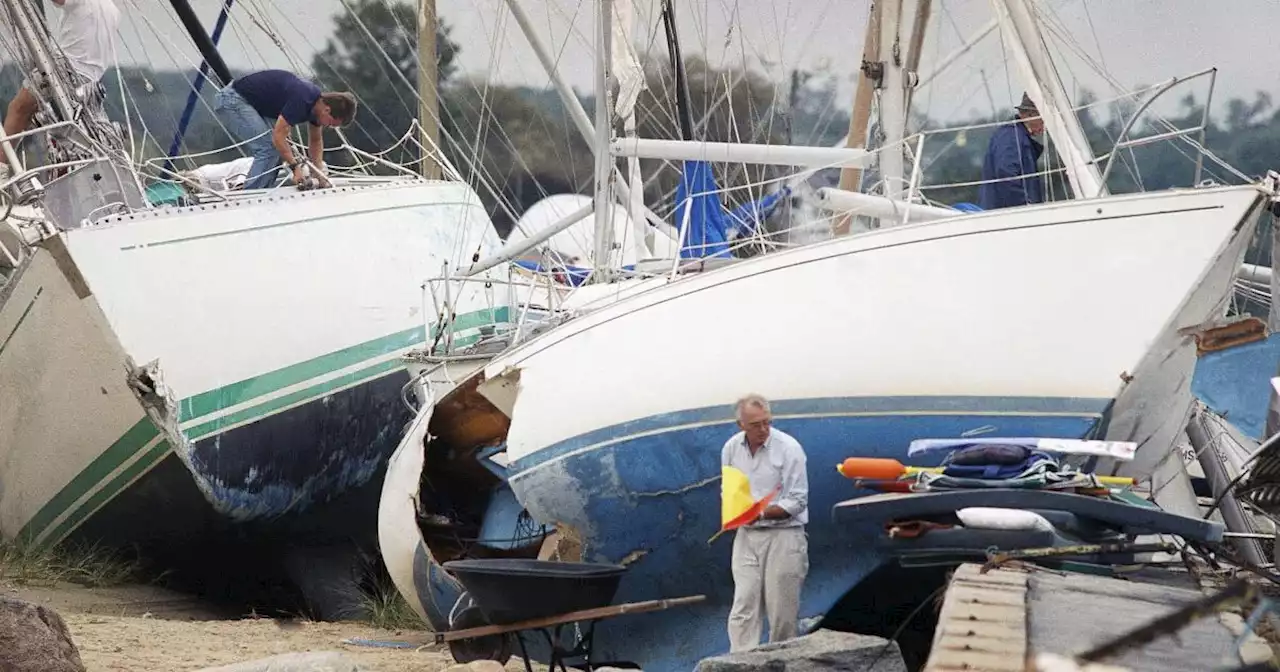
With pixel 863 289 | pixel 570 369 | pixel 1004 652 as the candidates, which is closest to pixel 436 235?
pixel 570 369

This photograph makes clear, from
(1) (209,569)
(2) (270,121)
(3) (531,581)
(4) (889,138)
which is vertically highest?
(2) (270,121)

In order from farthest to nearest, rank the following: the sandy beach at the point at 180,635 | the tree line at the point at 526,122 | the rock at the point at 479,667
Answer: the tree line at the point at 526,122
the sandy beach at the point at 180,635
the rock at the point at 479,667

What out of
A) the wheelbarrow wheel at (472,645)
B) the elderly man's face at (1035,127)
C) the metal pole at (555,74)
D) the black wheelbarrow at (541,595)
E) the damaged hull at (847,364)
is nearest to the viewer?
the black wheelbarrow at (541,595)

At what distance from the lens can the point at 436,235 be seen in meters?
15.7

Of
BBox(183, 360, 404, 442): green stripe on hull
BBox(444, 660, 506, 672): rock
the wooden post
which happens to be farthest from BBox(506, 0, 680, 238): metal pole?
BBox(444, 660, 506, 672): rock

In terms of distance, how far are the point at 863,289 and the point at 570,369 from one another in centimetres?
182

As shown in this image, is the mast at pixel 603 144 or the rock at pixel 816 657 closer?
the rock at pixel 816 657

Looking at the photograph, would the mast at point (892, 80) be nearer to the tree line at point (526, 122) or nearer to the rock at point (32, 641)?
the rock at point (32, 641)

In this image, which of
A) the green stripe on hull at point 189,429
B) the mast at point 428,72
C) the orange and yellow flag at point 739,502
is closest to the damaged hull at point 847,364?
the orange and yellow flag at point 739,502

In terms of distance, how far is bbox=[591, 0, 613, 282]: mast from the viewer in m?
11.5

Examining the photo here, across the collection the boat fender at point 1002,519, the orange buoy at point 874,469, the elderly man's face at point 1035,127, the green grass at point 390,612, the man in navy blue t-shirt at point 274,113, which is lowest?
the green grass at point 390,612

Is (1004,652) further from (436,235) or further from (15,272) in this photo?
(436,235)

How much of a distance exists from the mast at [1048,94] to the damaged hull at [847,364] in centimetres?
170

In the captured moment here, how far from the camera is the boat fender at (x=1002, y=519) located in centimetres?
692
